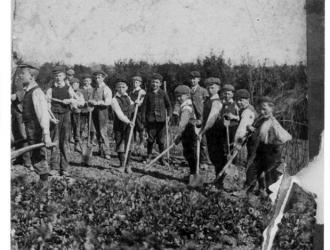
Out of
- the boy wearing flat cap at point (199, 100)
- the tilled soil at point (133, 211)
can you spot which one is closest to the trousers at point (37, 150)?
the tilled soil at point (133, 211)

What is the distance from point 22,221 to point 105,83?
152 centimetres

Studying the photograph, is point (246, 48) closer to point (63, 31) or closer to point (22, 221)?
point (63, 31)

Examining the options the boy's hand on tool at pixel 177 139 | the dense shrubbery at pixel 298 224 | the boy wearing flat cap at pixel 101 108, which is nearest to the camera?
the dense shrubbery at pixel 298 224

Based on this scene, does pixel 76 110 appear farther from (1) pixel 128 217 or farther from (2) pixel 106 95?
(1) pixel 128 217

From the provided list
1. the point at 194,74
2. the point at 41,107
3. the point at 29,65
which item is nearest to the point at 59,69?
the point at 29,65

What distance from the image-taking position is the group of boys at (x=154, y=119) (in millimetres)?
4293

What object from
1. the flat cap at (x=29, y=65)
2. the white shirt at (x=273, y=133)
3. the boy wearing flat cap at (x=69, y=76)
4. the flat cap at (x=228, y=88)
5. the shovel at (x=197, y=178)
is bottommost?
the shovel at (x=197, y=178)

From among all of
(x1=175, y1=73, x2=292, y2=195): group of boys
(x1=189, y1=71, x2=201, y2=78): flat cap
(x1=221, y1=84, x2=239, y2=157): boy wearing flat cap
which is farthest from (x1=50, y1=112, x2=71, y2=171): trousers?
(x1=221, y1=84, x2=239, y2=157): boy wearing flat cap

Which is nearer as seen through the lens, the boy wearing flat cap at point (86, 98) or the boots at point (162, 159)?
the boots at point (162, 159)

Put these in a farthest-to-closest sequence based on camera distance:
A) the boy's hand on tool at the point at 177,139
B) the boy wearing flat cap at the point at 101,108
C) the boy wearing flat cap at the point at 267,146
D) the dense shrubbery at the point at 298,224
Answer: the boy wearing flat cap at the point at 101,108 → the boy's hand on tool at the point at 177,139 → the boy wearing flat cap at the point at 267,146 → the dense shrubbery at the point at 298,224

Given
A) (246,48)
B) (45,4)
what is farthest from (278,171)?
(45,4)

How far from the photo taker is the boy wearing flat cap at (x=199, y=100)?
14.3ft

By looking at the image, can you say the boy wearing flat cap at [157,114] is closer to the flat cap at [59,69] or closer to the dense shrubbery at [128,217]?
the dense shrubbery at [128,217]

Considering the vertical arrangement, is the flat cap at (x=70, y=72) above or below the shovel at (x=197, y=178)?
above
